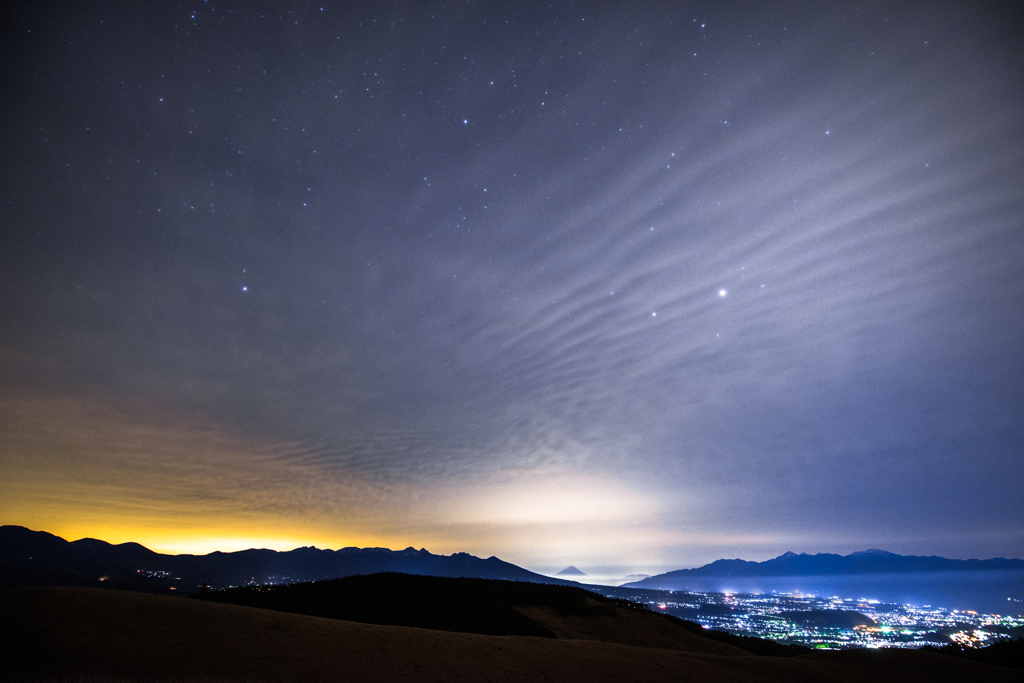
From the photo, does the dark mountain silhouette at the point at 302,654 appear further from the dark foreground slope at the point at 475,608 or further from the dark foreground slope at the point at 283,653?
the dark foreground slope at the point at 475,608

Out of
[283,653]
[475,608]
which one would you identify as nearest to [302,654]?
[283,653]

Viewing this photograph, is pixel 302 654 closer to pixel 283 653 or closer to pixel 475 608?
pixel 283 653

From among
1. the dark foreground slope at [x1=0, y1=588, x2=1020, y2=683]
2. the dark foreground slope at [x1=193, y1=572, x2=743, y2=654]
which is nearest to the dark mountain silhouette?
the dark foreground slope at [x1=0, y1=588, x2=1020, y2=683]

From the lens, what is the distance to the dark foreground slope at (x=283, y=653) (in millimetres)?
11125

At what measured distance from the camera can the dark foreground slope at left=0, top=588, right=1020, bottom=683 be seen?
11.1 metres

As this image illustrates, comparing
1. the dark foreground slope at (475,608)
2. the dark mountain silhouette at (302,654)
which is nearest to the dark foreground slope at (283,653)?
the dark mountain silhouette at (302,654)

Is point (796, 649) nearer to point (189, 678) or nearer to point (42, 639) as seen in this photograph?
point (189, 678)

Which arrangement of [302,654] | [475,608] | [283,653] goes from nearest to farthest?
[283,653], [302,654], [475,608]

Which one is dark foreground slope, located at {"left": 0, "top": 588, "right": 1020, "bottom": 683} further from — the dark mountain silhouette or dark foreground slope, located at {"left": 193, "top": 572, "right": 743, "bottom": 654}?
dark foreground slope, located at {"left": 193, "top": 572, "right": 743, "bottom": 654}

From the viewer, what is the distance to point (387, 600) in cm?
2761

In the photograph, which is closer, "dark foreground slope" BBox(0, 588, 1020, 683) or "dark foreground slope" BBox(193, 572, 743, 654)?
"dark foreground slope" BBox(0, 588, 1020, 683)

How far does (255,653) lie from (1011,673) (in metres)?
31.9

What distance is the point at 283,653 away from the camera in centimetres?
1324

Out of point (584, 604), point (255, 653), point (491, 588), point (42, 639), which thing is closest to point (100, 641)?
point (42, 639)
